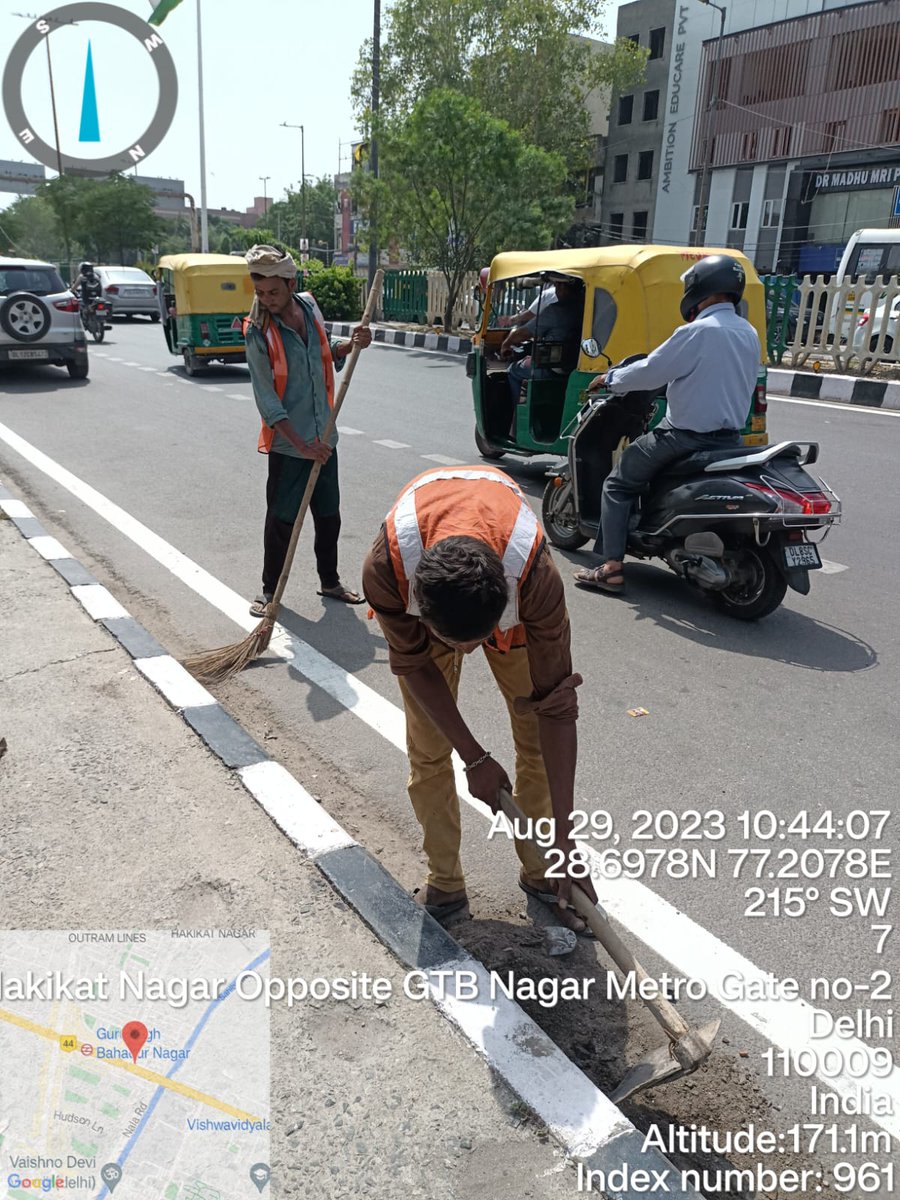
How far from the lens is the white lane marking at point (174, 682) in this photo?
12.5ft

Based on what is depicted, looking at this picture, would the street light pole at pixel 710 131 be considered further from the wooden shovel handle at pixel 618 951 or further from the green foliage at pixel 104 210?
the wooden shovel handle at pixel 618 951

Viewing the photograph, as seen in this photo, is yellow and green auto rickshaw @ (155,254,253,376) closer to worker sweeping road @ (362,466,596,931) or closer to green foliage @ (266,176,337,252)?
worker sweeping road @ (362,466,596,931)

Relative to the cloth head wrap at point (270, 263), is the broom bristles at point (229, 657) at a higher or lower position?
lower

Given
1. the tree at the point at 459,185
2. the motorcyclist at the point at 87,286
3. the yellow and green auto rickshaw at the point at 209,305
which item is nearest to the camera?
the yellow and green auto rickshaw at the point at 209,305

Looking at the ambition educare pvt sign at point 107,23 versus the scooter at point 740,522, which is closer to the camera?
the scooter at point 740,522

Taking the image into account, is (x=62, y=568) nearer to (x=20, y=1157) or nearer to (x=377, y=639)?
(x=377, y=639)

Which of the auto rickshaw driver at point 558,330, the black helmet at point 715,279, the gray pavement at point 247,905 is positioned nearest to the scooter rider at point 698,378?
the black helmet at point 715,279

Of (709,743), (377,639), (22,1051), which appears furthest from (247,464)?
(22,1051)

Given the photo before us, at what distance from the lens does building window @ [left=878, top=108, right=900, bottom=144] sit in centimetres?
3259

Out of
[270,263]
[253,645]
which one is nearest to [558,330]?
[270,263]

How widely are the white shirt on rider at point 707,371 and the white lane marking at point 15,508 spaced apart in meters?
4.06

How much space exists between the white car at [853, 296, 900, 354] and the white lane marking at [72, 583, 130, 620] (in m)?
11.8

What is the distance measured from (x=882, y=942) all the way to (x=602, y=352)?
4.76m

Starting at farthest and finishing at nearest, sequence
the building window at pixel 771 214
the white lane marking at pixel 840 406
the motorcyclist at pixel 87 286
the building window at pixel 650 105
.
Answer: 1. the building window at pixel 650 105
2. the building window at pixel 771 214
3. the motorcyclist at pixel 87 286
4. the white lane marking at pixel 840 406
